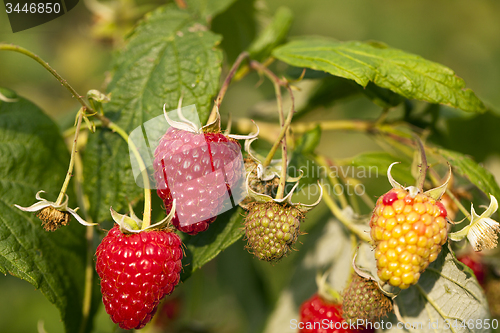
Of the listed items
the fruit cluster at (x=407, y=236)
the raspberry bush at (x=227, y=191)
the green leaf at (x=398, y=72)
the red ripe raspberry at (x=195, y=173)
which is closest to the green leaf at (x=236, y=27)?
the raspberry bush at (x=227, y=191)

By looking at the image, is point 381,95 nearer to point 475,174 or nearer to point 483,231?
point 475,174

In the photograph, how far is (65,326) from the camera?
3.74 ft

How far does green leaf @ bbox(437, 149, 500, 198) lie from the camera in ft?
3.78

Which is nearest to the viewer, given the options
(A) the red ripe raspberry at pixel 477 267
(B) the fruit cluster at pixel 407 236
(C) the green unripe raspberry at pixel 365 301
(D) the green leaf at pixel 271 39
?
(B) the fruit cluster at pixel 407 236

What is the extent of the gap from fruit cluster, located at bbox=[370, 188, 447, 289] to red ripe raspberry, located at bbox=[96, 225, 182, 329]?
0.53 m

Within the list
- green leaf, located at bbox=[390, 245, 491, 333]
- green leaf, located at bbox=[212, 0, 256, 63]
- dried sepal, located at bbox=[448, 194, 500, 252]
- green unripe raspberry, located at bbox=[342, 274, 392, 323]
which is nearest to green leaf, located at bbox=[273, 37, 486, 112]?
dried sepal, located at bbox=[448, 194, 500, 252]

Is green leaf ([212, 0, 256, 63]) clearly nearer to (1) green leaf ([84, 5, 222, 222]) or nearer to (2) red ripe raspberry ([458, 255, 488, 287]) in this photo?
(1) green leaf ([84, 5, 222, 222])

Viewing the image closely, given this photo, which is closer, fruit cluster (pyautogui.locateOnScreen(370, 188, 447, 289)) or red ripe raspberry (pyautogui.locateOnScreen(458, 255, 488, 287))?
fruit cluster (pyautogui.locateOnScreen(370, 188, 447, 289))

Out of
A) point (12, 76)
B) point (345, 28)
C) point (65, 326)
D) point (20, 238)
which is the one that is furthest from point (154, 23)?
point (345, 28)

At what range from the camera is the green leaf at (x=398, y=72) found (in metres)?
1.12

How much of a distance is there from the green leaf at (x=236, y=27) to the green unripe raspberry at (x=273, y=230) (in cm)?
111

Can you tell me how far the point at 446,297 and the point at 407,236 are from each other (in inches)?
14.6

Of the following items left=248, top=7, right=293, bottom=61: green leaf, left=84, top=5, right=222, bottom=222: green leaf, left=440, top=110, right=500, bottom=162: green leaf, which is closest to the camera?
left=84, top=5, right=222, bottom=222: green leaf

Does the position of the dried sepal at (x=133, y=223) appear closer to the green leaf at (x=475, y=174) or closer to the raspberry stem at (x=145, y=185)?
the raspberry stem at (x=145, y=185)
